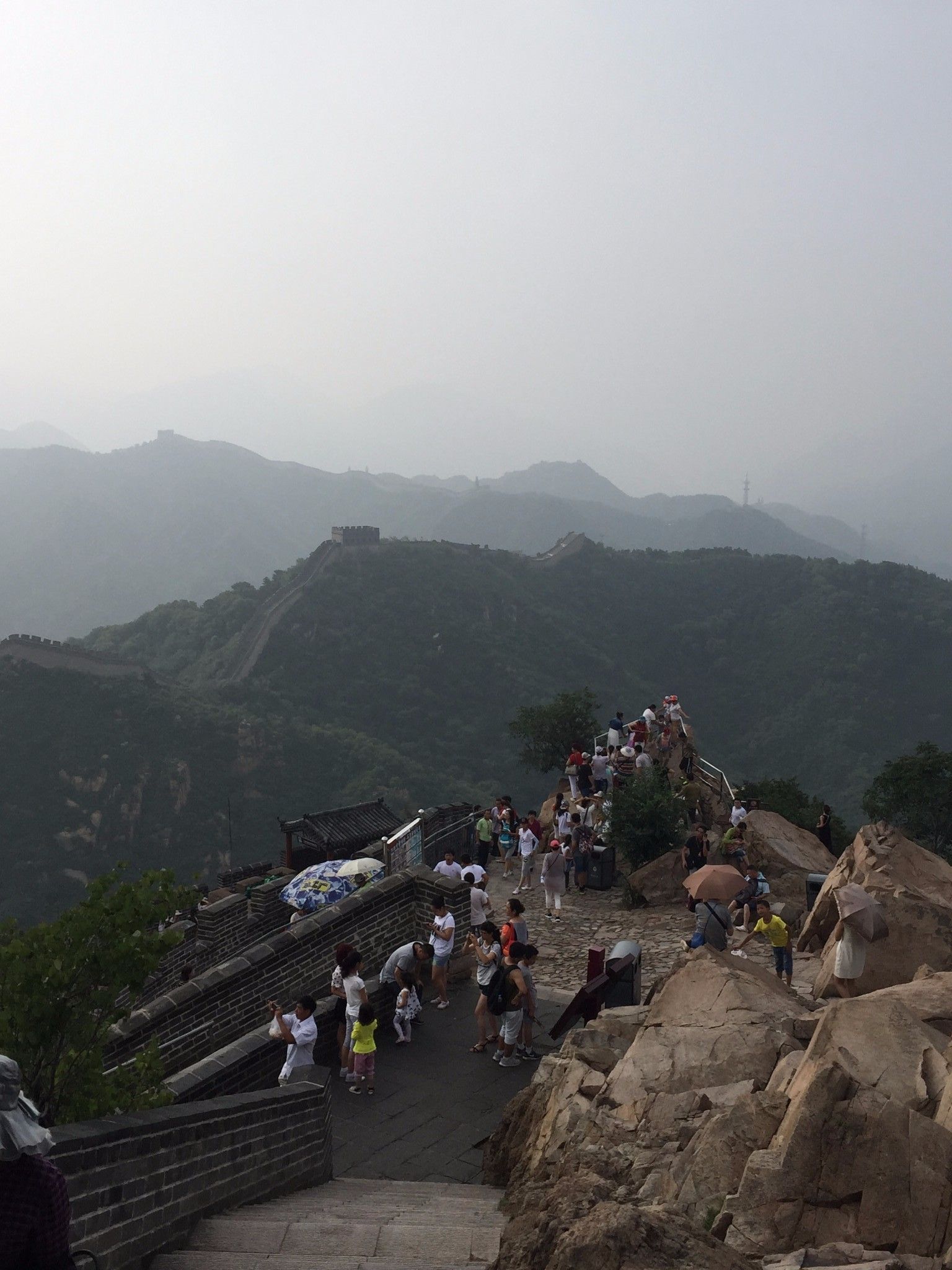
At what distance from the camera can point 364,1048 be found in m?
8.08

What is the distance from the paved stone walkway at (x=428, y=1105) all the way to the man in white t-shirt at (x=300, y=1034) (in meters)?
0.57

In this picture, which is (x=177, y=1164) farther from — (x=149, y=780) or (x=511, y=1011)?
(x=149, y=780)

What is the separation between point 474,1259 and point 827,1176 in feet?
4.67

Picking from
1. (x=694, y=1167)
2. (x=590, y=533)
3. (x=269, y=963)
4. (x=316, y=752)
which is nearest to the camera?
(x=694, y=1167)

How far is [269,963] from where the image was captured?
32.6 feet

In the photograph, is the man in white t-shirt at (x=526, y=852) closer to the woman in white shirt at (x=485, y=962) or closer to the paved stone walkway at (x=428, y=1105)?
the paved stone walkway at (x=428, y=1105)

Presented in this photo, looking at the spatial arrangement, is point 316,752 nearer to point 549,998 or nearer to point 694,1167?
point 549,998

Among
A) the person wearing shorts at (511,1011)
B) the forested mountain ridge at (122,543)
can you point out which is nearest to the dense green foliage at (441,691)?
the person wearing shorts at (511,1011)

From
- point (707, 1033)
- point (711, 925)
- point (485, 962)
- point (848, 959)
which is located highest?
point (707, 1033)

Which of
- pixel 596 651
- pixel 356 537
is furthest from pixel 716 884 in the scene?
pixel 356 537

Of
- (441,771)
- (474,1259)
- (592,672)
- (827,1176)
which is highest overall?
(827,1176)

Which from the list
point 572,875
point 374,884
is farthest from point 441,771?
point 374,884

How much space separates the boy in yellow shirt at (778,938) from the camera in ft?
29.7

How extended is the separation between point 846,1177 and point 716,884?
5061 mm
